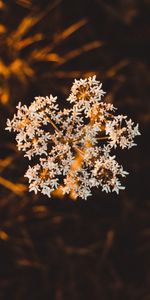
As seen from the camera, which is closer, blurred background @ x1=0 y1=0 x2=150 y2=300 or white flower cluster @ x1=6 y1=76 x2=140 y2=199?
white flower cluster @ x1=6 y1=76 x2=140 y2=199

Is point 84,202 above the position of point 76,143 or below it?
above

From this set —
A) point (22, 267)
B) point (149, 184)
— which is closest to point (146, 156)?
point (149, 184)

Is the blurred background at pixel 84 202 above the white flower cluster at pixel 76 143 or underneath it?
above

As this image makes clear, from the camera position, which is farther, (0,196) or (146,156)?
(146,156)

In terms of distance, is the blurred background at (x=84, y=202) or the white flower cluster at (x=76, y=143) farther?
the blurred background at (x=84, y=202)

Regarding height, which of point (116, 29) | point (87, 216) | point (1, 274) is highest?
point (116, 29)

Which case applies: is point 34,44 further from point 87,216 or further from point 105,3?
point 87,216

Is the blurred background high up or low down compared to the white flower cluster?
up

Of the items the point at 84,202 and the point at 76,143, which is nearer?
the point at 76,143
